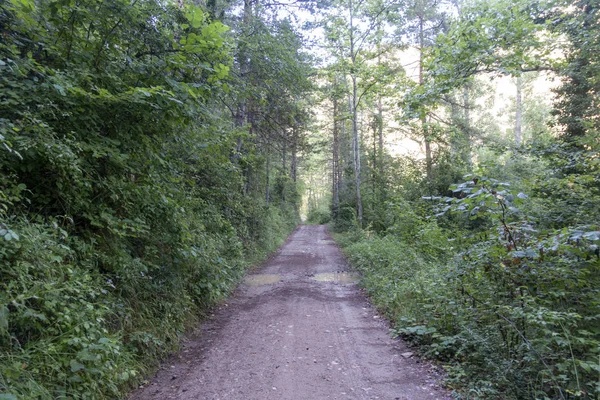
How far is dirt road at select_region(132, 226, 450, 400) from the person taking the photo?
386 cm

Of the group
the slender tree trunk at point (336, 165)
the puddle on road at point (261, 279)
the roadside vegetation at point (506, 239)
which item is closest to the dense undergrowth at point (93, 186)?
the roadside vegetation at point (506, 239)

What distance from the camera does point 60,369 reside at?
2916 mm

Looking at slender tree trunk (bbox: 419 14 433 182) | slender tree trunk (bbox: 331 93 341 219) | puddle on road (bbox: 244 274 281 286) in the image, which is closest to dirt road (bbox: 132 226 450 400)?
puddle on road (bbox: 244 274 281 286)

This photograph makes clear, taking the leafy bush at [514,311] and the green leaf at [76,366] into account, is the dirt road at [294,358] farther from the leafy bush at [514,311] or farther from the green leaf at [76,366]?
the green leaf at [76,366]

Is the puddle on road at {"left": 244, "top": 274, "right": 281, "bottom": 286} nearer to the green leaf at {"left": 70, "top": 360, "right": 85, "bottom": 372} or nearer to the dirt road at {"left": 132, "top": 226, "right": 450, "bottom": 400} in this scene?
the dirt road at {"left": 132, "top": 226, "right": 450, "bottom": 400}

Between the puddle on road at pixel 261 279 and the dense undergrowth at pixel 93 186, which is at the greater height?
the dense undergrowth at pixel 93 186

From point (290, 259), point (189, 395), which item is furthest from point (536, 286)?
point (290, 259)

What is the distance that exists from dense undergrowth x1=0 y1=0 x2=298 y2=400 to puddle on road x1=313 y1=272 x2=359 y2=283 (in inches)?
209

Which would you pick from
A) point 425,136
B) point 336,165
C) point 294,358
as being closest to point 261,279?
point 294,358

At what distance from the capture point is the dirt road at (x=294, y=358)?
3.86m

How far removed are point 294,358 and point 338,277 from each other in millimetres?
5972

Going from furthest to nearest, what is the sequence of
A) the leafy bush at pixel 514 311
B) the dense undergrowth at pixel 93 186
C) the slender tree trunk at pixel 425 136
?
the slender tree trunk at pixel 425 136
the leafy bush at pixel 514 311
the dense undergrowth at pixel 93 186

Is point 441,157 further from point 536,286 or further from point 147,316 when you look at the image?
point 147,316

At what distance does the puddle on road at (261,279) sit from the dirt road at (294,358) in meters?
1.49
